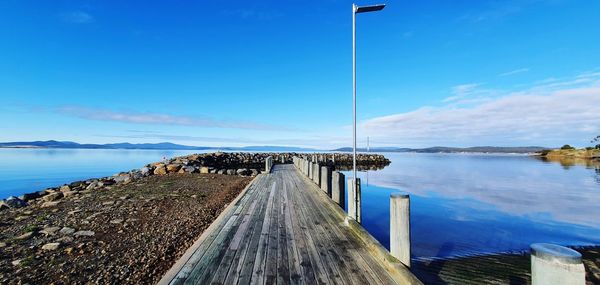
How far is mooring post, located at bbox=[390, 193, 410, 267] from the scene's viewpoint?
436 centimetres

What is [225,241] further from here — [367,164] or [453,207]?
[367,164]

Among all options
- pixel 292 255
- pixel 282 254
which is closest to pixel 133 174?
pixel 282 254

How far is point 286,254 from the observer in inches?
190

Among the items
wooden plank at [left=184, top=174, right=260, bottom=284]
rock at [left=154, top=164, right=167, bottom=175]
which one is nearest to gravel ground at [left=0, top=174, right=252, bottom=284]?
wooden plank at [left=184, top=174, right=260, bottom=284]

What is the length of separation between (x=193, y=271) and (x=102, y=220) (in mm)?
6044

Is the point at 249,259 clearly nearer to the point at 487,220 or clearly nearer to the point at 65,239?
the point at 65,239

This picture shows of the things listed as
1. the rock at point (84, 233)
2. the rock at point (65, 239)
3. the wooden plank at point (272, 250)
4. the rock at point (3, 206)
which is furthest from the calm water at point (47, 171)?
the wooden plank at point (272, 250)

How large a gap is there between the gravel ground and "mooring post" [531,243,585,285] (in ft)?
15.7

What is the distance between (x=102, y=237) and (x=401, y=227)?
6.74 meters

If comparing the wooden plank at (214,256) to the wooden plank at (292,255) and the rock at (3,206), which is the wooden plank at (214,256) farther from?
the rock at (3,206)

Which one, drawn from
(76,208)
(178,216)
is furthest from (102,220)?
(76,208)

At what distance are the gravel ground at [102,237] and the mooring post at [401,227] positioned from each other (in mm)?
3764

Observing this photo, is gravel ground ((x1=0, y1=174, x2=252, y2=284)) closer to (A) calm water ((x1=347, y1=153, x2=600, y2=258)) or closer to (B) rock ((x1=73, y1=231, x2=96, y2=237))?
(B) rock ((x1=73, y1=231, x2=96, y2=237))

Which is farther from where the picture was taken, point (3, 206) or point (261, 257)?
point (3, 206)
